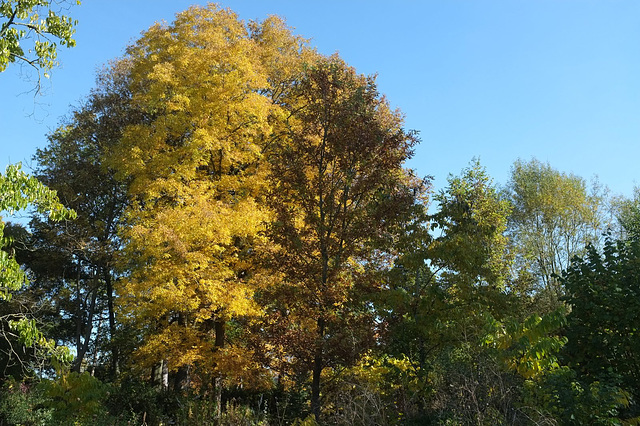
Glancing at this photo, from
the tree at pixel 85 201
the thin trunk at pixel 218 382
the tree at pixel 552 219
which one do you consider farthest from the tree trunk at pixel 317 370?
the tree at pixel 552 219

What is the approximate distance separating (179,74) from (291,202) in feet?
21.4

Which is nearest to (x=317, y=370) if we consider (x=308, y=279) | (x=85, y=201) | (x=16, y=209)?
(x=308, y=279)

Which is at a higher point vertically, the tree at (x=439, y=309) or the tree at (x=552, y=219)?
the tree at (x=552, y=219)

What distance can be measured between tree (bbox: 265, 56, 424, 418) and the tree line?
0.14 ft

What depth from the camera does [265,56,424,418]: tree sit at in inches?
356

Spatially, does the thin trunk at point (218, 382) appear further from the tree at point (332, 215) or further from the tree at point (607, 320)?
the tree at point (607, 320)

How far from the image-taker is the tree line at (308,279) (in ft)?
25.4

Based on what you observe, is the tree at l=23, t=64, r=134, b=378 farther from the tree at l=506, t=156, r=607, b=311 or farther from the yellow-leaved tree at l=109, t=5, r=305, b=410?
the tree at l=506, t=156, r=607, b=311

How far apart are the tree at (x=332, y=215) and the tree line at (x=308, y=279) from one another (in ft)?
0.14

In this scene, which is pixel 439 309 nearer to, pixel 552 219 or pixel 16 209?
pixel 16 209

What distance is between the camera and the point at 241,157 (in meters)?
13.7

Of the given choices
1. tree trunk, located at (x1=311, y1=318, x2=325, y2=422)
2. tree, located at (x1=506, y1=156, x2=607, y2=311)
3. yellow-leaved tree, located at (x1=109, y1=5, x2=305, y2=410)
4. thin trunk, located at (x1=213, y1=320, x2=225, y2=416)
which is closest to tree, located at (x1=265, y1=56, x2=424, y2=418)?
tree trunk, located at (x1=311, y1=318, x2=325, y2=422)

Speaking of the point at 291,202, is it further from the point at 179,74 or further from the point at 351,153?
the point at 179,74

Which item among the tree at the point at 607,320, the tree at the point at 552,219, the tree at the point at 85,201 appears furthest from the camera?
the tree at the point at 552,219
